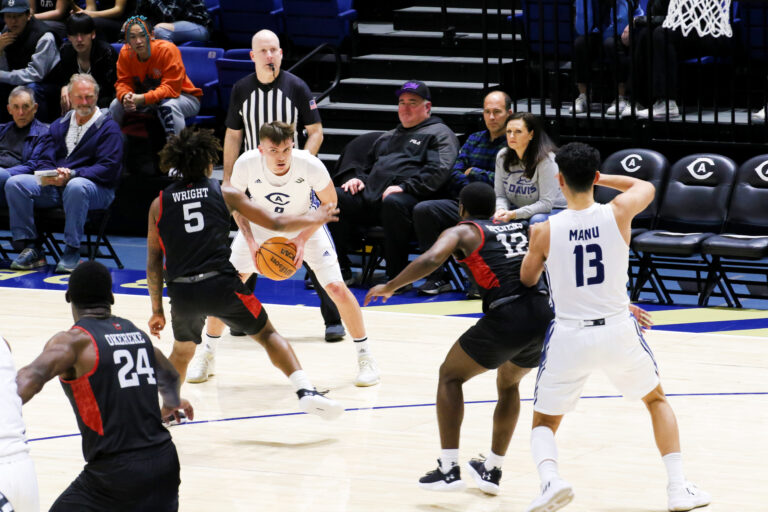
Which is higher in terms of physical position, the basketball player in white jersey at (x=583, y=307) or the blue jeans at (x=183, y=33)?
the blue jeans at (x=183, y=33)

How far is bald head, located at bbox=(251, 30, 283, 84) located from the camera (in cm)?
888

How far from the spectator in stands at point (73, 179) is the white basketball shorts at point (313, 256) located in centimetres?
364

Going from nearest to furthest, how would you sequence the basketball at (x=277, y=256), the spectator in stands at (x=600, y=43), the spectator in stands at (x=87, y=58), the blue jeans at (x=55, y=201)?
the basketball at (x=277, y=256) < the blue jeans at (x=55, y=201) < the spectator in stands at (x=600, y=43) < the spectator in stands at (x=87, y=58)

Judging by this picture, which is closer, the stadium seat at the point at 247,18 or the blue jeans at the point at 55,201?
the blue jeans at the point at 55,201

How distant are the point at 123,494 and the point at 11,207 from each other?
7.26m

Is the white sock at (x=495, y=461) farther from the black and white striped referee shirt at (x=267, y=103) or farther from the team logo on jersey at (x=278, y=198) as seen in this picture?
the black and white striped referee shirt at (x=267, y=103)

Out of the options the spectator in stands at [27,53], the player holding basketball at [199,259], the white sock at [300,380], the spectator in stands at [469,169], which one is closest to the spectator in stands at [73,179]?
the spectator in stands at [27,53]

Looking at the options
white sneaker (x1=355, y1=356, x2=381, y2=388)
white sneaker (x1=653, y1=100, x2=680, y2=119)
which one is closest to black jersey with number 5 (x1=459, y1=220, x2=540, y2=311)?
white sneaker (x1=355, y1=356, x2=381, y2=388)

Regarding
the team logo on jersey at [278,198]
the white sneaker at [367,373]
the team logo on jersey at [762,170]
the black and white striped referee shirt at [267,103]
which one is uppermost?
the black and white striped referee shirt at [267,103]

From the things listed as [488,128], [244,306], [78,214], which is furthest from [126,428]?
[78,214]

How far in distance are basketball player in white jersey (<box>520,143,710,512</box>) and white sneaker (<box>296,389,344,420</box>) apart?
1474 millimetres

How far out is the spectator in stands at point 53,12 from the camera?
1323cm

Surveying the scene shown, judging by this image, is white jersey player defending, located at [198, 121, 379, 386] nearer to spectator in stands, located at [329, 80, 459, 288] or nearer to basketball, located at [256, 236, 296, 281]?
basketball, located at [256, 236, 296, 281]

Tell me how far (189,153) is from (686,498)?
2.96 meters
